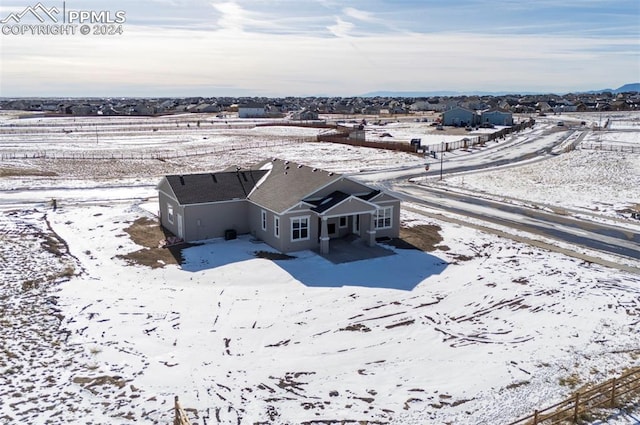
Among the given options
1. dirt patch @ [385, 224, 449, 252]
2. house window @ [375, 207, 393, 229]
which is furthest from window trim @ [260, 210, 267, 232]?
dirt patch @ [385, 224, 449, 252]

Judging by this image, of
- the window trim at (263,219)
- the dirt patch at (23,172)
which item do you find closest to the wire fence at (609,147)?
the window trim at (263,219)

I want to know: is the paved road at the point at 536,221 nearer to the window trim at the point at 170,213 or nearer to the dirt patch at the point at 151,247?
Result: the window trim at the point at 170,213

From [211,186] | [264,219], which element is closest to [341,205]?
[264,219]

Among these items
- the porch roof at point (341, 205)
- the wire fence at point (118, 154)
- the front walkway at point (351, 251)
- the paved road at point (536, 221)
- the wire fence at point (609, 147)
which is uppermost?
the wire fence at point (609, 147)

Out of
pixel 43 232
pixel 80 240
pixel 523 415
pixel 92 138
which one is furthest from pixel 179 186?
pixel 92 138

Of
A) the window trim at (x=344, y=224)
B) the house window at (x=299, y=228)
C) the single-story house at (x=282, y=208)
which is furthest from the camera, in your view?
the window trim at (x=344, y=224)

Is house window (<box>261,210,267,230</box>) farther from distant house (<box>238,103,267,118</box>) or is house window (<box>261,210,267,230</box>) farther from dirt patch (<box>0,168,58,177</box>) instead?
distant house (<box>238,103,267,118</box>)

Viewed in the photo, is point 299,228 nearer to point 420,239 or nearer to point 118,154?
point 420,239
